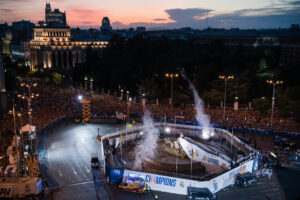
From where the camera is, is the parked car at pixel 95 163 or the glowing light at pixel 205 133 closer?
the parked car at pixel 95 163

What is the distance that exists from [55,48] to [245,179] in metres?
88.5

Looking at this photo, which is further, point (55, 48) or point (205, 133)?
point (55, 48)

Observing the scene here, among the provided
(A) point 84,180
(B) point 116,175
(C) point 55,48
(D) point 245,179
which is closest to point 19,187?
(A) point 84,180

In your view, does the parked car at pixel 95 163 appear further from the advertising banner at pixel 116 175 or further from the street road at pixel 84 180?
the advertising banner at pixel 116 175

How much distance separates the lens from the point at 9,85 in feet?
163

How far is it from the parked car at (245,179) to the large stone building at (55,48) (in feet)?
273

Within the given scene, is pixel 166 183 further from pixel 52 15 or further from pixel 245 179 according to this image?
pixel 52 15

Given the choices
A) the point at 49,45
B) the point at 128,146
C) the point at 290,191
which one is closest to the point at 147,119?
the point at 128,146

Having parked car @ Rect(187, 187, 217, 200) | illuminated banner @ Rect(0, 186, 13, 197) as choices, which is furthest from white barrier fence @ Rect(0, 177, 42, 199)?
parked car @ Rect(187, 187, 217, 200)

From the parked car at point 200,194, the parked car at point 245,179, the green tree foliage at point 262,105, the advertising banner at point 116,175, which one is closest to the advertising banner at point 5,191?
the advertising banner at point 116,175

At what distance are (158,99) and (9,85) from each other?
86.0ft

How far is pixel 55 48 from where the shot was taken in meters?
94.3

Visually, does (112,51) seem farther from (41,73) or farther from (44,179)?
(44,179)

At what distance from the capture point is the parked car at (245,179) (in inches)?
627
